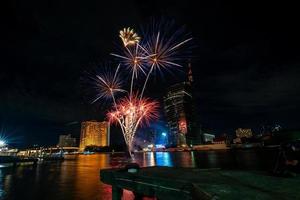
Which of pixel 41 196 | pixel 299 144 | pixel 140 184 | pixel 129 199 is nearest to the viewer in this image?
pixel 140 184

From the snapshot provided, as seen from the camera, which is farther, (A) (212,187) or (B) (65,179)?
(B) (65,179)

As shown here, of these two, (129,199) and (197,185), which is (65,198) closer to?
(129,199)

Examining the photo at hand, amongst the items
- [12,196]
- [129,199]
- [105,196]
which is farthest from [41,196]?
[129,199]

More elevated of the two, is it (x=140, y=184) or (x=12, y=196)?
(x=140, y=184)

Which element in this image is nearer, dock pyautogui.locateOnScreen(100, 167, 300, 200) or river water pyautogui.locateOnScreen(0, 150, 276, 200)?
dock pyautogui.locateOnScreen(100, 167, 300, 200)

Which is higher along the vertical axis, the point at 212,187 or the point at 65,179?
the point at 212,187

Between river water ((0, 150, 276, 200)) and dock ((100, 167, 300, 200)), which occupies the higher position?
dock ((100, 167, 300, 200))

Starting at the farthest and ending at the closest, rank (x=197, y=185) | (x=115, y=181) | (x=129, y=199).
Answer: (x=129, y=199) → (x=115, y=181) → (x=197, y=185)

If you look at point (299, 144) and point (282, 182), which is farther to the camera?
point (299, 144)

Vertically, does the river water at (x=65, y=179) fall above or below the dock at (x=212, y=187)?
below

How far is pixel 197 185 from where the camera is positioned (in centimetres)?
679

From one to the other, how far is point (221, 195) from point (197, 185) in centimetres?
106

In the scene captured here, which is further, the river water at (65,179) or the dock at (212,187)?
the river water at (65,179)

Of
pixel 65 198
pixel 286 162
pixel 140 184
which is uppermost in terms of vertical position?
pixel 286 162
